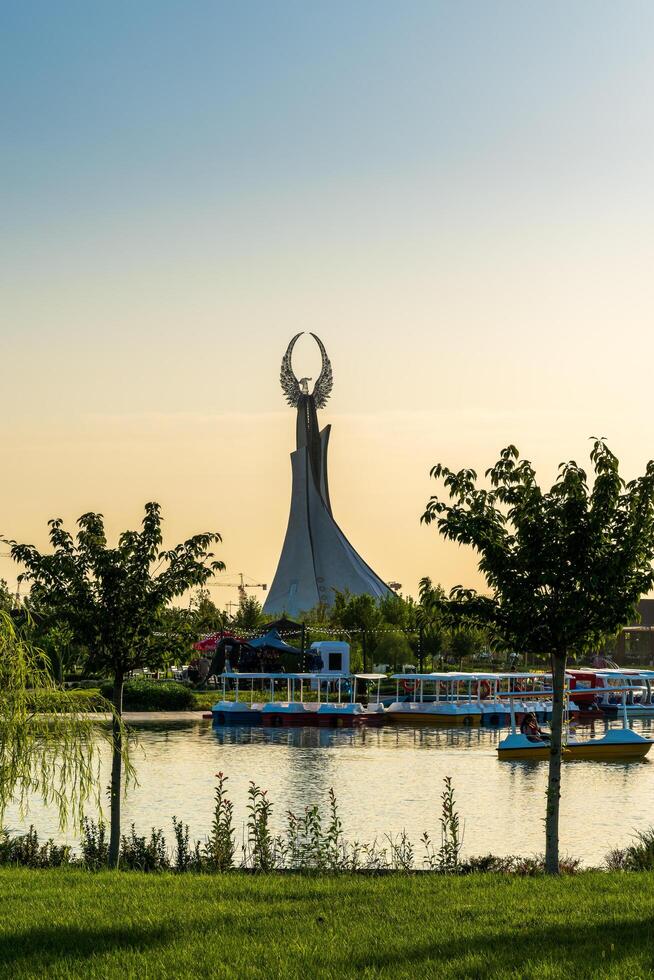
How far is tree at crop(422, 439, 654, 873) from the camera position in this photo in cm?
1769

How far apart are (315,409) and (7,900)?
509 ft

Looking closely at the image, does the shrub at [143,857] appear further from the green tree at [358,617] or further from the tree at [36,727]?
the green tree at [358,617]

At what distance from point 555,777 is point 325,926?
22.1ft

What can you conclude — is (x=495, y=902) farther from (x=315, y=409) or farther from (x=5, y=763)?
(x=315, y=409)

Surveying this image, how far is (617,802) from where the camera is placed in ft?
111

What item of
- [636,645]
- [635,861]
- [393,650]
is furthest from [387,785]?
[636,645]

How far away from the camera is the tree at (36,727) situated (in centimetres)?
1279

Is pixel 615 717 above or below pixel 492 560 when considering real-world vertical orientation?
below

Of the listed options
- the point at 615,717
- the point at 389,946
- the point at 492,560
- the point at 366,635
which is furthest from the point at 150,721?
the point at 389,946

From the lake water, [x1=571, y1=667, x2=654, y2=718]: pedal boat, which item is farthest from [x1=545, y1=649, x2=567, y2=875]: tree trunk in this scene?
[x1=571, y1=667, x2=654, y2=718]: pedal boat

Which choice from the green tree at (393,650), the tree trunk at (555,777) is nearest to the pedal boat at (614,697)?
the green tree at (393,650)

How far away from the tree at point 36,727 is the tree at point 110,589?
4.95 meters

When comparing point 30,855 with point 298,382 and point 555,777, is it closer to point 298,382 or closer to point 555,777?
point 555,777

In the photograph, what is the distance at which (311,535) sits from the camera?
565 feet
